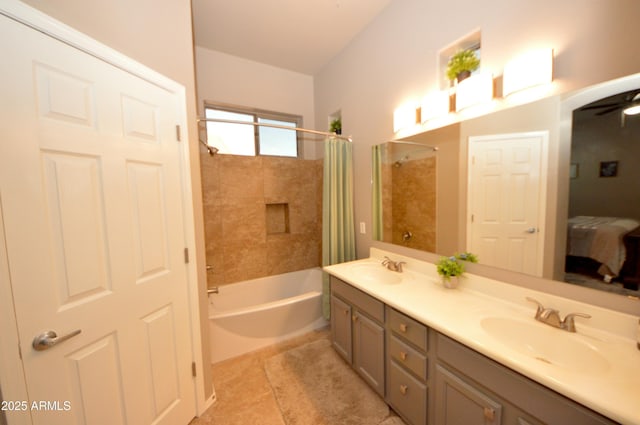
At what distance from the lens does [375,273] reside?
6.64ft

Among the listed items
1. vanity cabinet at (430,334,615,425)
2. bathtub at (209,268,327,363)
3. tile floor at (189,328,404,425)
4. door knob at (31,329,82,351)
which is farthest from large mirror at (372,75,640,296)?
door knob at (31,329,82,351)

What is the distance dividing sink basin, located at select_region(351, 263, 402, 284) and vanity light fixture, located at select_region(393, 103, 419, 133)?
1.25 m

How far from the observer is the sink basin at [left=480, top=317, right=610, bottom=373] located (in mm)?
918

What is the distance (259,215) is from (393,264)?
176cm

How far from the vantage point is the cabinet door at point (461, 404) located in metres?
0.93

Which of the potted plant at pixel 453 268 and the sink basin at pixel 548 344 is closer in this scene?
the sink basin at pixel 548 344

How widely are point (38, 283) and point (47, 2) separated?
1.09 m

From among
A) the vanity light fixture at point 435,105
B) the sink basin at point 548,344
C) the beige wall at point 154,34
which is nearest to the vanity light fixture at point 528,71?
the vanity light fixture at point 435,105

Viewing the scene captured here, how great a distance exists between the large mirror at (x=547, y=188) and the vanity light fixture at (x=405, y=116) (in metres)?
0.14

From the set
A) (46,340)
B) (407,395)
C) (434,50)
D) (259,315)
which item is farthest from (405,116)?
(46,340)

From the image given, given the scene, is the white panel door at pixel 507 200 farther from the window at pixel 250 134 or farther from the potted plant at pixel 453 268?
the window at pixel 250 134

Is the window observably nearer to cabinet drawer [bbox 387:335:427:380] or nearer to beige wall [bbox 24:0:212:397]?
beige wall [bbox 24:0:212:397]

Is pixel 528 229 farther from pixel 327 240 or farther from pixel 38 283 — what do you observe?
pixel 38 283

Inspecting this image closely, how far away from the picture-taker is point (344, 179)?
101 inches
